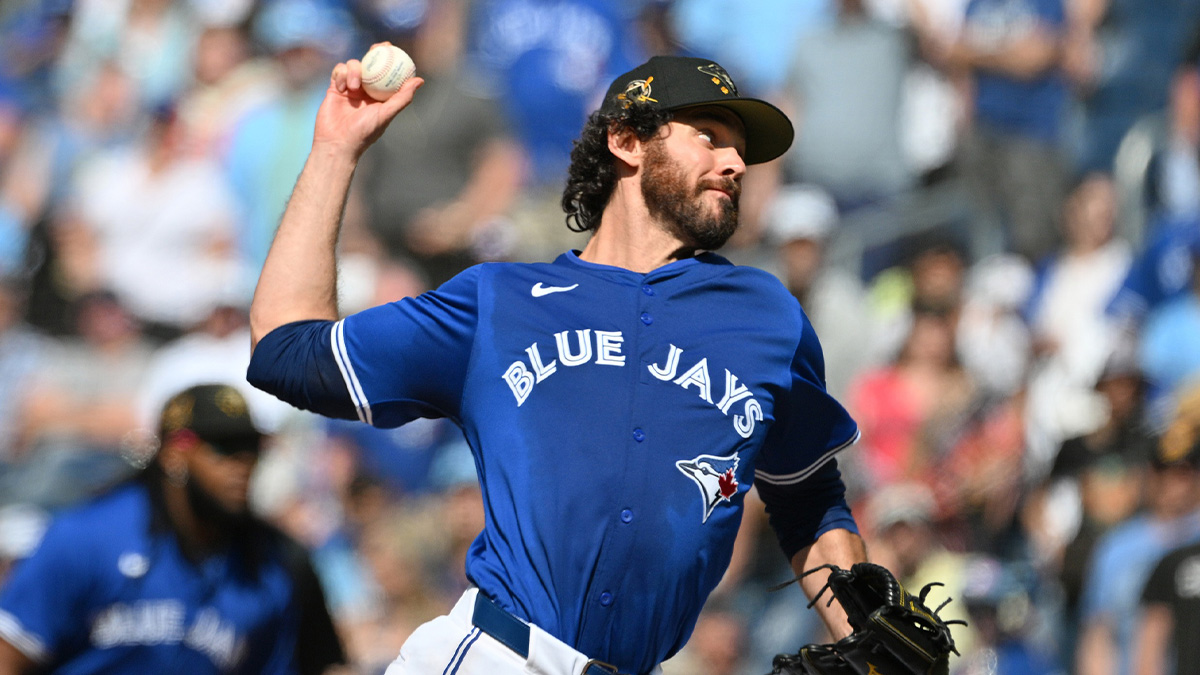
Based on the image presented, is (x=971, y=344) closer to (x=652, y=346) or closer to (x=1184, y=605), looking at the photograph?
(x=1184, y=605)

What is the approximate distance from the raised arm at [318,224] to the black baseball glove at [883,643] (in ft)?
4.39

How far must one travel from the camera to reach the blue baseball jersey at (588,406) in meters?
2.80

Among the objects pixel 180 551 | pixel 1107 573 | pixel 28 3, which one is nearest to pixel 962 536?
pixel 1107 573

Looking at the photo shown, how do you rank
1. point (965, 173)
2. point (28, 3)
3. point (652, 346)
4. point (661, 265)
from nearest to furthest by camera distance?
point (652, 346)
point (661, 265)
point (965, 173)
point (28, 3)

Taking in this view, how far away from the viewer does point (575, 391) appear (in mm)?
2912

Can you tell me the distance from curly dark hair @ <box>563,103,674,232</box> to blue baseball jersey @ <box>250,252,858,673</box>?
46cm

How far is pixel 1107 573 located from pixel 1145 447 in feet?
2.54

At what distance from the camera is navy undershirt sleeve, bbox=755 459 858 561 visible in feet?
11.2

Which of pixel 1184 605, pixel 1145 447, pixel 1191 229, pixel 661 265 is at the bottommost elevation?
pixel 661 265

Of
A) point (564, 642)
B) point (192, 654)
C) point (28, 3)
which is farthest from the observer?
point (28, 3)

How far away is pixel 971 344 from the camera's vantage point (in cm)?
866

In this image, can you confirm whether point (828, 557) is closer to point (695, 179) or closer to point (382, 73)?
point (695, 179)

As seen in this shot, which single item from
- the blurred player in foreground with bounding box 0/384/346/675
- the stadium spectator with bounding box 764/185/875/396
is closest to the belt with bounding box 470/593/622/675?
the blurred player in foreground with bounding box 0/384/346/675

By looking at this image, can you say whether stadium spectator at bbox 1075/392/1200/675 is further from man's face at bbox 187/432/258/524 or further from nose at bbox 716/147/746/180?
man's face at bbox 187/432/258/524
